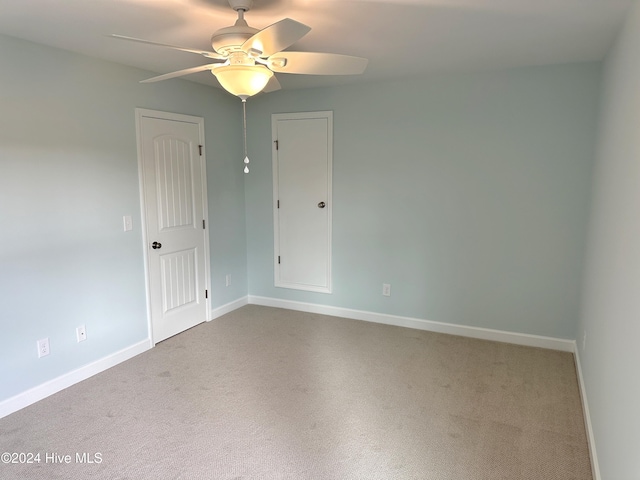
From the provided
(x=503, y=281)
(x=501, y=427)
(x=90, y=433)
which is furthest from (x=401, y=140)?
(x=90, y=433)

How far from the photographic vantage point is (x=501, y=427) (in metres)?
2.53

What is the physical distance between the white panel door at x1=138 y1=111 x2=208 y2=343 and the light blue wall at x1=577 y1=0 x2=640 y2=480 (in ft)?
10.5

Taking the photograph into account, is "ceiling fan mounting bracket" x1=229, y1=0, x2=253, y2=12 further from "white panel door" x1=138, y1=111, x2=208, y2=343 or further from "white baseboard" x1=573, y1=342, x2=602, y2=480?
"white baseboard" x1=573, y1=342, x2=602, y2=480

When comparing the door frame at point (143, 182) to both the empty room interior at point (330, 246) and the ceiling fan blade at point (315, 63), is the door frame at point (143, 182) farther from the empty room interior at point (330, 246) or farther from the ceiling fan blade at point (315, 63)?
the ceiling fan blade at point (315, 63)

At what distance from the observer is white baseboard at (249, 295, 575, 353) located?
3623 mm

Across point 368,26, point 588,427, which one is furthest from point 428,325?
point 368,26

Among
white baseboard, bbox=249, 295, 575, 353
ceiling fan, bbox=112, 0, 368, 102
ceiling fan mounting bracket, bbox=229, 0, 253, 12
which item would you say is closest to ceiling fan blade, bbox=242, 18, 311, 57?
ceiling fan, bbox=112, 0, 368, 102

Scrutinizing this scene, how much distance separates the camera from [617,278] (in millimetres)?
1967

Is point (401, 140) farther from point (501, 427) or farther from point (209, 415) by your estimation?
point (209, 415)

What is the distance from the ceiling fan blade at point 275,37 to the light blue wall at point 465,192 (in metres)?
2.29

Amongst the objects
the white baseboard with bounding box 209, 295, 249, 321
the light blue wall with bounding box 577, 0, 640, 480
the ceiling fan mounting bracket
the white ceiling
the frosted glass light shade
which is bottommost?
the white baseboard with bounding box 209, 295, 249, 321

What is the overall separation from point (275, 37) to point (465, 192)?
2505mm

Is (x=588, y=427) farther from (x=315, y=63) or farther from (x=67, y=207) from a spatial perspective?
(x=67, y=207)

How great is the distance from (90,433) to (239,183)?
9.17 ft
